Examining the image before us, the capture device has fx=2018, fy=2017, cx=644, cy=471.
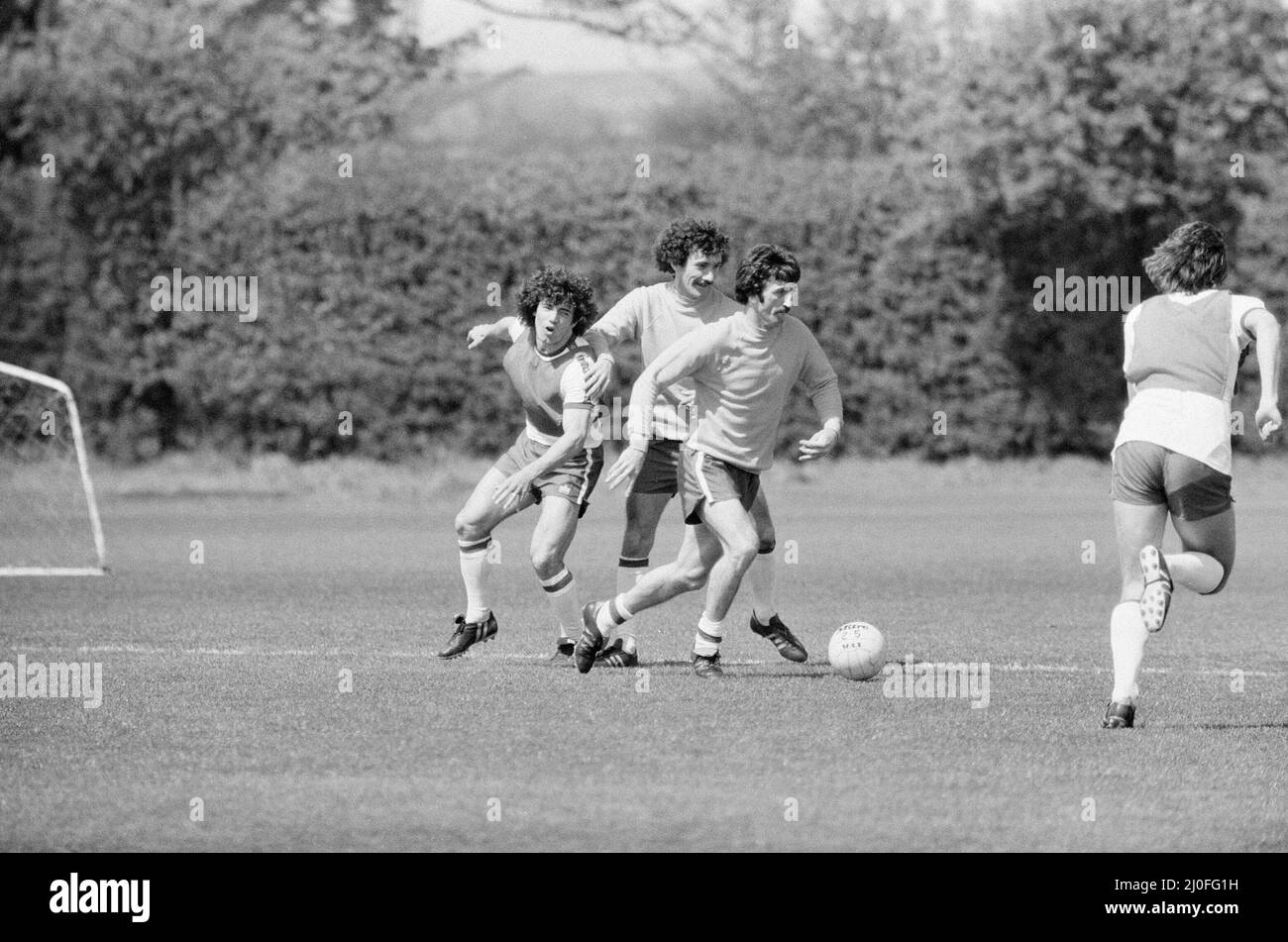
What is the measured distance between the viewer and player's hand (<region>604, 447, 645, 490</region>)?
9.14m

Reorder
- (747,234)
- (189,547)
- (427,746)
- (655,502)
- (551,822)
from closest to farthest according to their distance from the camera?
(551,822) → (427,746) → (655,502) → (189,547) → (747,234)

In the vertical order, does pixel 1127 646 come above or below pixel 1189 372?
below

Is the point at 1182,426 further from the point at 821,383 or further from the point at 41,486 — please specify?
the point at 41,486

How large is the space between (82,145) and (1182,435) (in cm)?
1950

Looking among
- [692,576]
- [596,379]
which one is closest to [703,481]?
[692,576]

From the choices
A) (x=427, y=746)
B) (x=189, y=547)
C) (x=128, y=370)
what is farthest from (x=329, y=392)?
(x=427, y=746)

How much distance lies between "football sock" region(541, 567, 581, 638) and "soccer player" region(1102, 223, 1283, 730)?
315 centimetres

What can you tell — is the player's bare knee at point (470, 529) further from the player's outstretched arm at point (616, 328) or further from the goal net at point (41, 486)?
the goal net at point (41, 486)

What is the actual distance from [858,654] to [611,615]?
3.99 ft

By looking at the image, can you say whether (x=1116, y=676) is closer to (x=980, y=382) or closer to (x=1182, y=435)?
(x=1182, y=435)

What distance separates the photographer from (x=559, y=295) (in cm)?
1000

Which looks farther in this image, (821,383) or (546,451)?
(546,451)

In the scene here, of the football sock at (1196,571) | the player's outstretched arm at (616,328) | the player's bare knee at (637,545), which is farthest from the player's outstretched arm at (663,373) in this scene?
the football sock at (1196,571)

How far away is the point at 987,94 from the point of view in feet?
82.1
